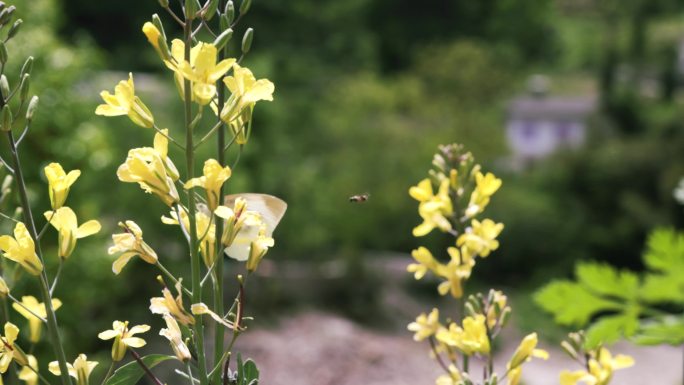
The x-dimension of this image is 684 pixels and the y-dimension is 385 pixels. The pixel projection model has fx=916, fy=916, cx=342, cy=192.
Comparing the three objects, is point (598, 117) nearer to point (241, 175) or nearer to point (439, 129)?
point (439, 129)

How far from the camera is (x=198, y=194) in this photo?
0.36 metres

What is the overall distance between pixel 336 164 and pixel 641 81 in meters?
4.66

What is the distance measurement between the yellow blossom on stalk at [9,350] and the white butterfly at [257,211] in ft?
0.30

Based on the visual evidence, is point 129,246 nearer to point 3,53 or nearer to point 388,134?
point 3,53

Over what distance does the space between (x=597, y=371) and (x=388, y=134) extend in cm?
604

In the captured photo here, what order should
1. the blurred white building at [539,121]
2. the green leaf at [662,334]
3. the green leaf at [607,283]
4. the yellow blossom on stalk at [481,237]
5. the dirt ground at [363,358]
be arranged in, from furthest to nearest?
the blurred white building at [539,121] < the dirt ground at [363,358] < the green leaf at [607,283] < the green leaf at [662,334] < the yellow blossom on stalk at [481,237]

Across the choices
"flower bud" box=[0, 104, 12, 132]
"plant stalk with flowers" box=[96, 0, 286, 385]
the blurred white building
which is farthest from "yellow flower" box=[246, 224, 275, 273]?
the blurred white building

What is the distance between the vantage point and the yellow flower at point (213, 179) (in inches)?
13.4

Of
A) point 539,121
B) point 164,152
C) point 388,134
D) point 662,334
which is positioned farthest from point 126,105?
point 539,121

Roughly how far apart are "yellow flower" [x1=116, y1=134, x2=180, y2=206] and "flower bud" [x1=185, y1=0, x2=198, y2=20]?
53 mm

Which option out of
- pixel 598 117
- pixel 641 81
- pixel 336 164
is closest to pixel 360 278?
pixel 336 164

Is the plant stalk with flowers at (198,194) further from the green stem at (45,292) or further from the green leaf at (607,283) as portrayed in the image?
the green leaf at (607,283)

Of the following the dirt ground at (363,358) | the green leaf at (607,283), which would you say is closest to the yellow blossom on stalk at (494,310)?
the green leaf at (607,283)

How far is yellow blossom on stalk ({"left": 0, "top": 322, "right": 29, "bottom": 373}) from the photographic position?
363 millimetres
